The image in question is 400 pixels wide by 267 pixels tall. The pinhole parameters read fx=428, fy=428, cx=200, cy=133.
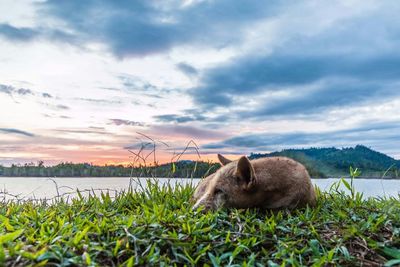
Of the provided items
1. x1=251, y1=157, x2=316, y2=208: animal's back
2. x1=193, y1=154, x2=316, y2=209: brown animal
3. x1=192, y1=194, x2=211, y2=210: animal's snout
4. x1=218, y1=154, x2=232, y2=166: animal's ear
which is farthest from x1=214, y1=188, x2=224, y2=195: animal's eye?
x1=218, y1=154, x2=232, y2=166: animal's ear

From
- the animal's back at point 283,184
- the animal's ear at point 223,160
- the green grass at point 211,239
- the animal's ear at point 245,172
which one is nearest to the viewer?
the green grass at point 211,239

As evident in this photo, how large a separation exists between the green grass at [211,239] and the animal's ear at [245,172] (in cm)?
33

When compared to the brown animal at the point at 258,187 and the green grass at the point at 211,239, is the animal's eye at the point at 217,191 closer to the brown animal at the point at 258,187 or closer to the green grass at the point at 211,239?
the brown animal at the point at 258,187

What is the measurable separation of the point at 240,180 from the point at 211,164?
2631mm

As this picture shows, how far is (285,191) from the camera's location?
5.05 meters

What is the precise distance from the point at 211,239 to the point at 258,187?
134cm

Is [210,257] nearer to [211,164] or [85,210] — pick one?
[85,210]

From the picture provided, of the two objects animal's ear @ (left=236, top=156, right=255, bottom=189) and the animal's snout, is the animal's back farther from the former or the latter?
the animal's snout

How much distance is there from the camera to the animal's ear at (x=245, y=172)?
486 centimetres

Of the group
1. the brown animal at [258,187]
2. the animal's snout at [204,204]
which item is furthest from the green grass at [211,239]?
the animal's snout at [204,204]

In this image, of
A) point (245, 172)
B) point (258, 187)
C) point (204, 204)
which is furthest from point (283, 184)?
point (204, 204)

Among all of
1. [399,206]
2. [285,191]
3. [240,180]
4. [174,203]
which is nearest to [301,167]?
[285,191]

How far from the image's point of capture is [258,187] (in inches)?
195

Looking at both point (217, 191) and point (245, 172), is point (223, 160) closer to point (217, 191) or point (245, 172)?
point (217, 191)
